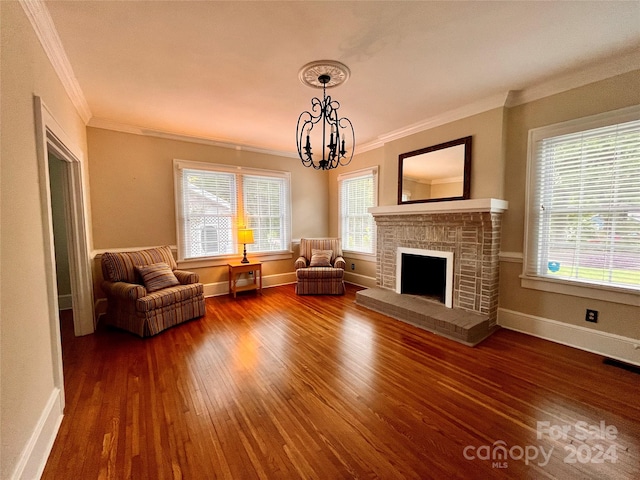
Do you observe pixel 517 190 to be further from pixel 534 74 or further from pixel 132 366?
pixel 132 366

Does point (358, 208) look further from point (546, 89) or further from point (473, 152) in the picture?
point (546, 89)

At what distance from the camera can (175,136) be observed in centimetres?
411

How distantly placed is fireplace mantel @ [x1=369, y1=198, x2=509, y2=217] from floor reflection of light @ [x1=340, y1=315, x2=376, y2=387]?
1640 millimetres

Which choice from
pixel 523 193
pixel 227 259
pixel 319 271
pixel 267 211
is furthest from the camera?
pixel 267 211

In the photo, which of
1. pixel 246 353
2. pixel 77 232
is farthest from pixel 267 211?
pixel 246 353

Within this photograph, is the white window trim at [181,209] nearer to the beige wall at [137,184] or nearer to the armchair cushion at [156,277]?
the beige wall at [137,184]

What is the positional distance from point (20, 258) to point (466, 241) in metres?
3.83

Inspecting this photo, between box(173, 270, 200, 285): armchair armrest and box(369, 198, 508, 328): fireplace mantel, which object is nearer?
box(369, 198, 508, 328): fireplace mantel

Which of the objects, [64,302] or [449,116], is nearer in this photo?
[449,116]

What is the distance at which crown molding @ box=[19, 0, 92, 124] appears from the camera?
1.60 meters

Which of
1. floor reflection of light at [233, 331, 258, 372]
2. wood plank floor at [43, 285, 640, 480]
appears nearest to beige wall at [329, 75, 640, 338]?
wood plank floor at [43, 285, 640, 480]

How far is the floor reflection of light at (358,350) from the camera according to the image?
2238 millimetres

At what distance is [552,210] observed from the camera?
277cm

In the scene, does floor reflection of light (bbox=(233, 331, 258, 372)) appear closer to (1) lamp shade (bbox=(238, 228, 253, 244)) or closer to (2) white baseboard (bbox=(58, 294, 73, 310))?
(1) lamp shade (bbox=(238, 228, 253, 244))
